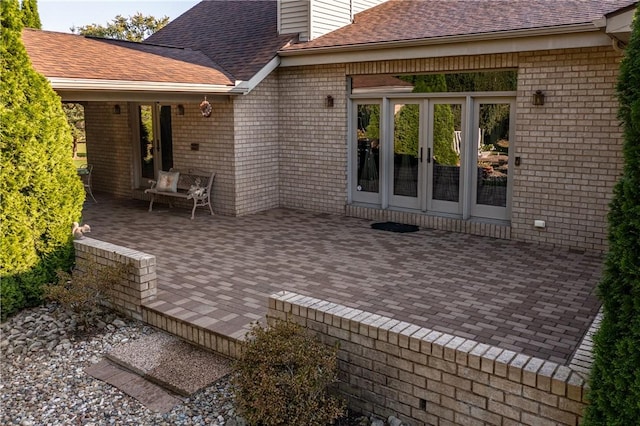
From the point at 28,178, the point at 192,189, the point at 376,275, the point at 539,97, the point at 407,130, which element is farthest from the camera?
the point at 192,189

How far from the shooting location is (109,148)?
13094 millimetres

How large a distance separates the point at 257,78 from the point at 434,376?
7797 millimetres

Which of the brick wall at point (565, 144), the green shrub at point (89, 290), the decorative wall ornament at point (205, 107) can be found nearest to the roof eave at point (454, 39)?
the brick wall at point (565, 144)

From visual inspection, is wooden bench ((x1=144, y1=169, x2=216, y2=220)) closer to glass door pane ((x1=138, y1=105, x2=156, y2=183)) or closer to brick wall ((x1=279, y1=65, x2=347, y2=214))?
glass door pane ((x1=138, y1=105, x2=156, y2=183))

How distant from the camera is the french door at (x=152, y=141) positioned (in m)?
11.9

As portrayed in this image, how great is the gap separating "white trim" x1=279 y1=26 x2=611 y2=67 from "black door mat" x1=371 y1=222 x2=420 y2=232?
9.26 ft

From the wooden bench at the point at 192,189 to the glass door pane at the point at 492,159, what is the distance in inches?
197

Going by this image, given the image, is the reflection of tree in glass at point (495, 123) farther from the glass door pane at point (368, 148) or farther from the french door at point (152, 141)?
the french door at point (152, 141)

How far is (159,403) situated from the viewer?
443 cm

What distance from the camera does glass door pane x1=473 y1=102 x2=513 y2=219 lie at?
870 cm

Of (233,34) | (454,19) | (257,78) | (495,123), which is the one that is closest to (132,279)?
(257,78)

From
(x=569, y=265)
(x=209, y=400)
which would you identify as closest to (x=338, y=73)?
(x=569, y=265)

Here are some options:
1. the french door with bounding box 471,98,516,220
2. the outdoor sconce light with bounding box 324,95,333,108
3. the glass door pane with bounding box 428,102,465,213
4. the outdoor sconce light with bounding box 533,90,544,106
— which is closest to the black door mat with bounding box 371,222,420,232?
the glass door pane with bounding box 428,102,465,213

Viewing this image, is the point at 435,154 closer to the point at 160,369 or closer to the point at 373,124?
the point at 373,124
